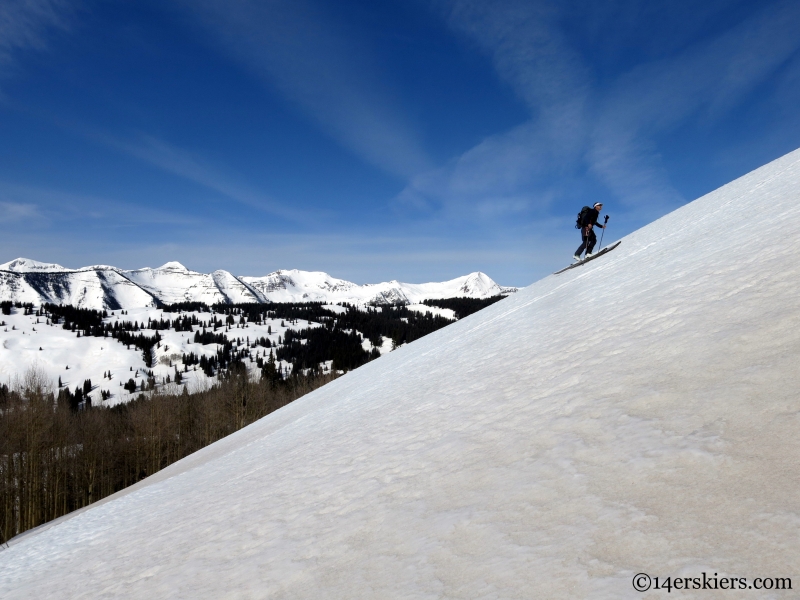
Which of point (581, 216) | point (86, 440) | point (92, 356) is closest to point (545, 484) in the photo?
point (581, 216)

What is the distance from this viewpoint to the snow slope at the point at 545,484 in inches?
82.8

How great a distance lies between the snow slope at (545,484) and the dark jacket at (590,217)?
824 centimetres

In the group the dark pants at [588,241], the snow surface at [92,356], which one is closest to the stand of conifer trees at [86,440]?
the dark pants at [588,241]

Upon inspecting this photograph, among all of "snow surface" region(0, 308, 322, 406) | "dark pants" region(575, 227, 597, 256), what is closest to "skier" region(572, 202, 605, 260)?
"dark pants" region(575, 227, 597, 256)

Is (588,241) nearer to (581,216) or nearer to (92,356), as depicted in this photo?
(581,216)

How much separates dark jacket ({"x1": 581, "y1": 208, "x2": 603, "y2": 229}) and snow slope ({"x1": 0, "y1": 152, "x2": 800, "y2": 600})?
8239 millimetres

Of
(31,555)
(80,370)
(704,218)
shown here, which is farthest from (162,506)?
(80,370)

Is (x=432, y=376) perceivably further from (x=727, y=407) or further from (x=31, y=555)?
(x=31, y=555)

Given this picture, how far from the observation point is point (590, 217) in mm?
15734

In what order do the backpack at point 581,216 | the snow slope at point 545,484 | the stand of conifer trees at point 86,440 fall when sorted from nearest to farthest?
1. the snow slope at point 545,484
2. the backpack at point 581,216
3. the stand of conifer trees at point 86,440

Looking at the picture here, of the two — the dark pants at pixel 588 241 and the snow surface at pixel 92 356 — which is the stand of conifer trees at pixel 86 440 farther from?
the snow surface at pixel 92 356

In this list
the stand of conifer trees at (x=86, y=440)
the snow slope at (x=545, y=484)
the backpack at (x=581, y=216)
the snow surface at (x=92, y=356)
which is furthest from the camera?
the snow surface at (x=92, y=356)

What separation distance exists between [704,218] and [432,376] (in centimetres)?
945

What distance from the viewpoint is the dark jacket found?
15.6m
